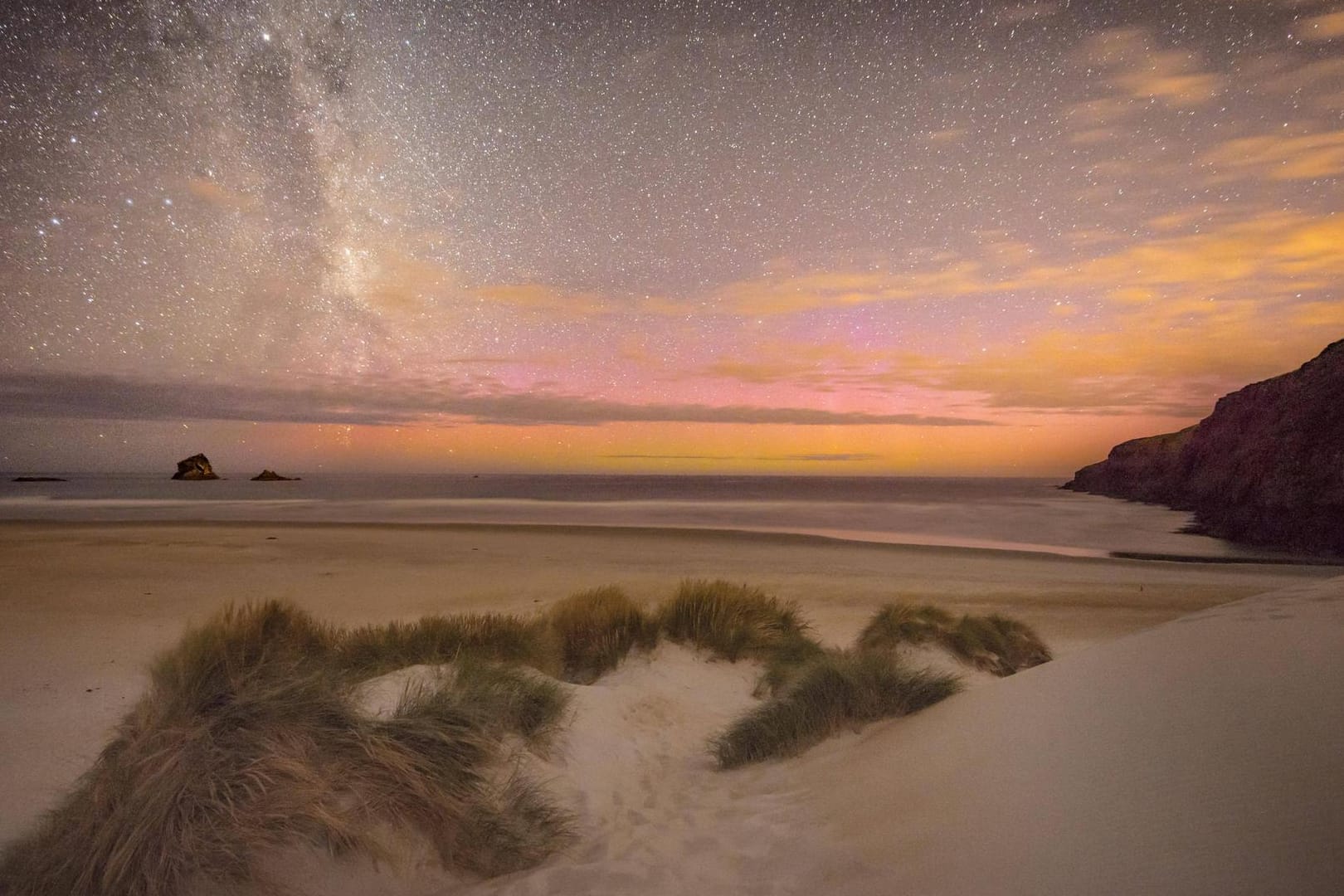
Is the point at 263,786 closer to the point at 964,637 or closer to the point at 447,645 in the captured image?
the point at 447,645

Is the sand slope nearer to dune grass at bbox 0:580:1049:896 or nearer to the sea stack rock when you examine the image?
dune grass at bbox 0:580:1049:896

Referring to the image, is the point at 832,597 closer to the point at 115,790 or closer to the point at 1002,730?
the point at 1002,730

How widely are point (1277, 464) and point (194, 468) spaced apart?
10143 centimetres

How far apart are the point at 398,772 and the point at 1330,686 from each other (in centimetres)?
431

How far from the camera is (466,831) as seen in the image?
3.52 m

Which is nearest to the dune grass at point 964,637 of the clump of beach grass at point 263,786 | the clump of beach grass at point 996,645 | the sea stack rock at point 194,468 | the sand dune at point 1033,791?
the clump of beach grass at point 996,645

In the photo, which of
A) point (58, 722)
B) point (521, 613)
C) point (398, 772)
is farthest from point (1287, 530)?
point (58, 722)

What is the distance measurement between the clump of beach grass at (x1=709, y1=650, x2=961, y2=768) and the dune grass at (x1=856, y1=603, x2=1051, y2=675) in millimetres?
1518

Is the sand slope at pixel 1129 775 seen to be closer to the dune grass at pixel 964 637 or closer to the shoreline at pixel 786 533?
the dune grass at pixel 964 637

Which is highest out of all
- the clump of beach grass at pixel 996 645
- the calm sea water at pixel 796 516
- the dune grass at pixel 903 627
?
the dune grass at pixel 903 627

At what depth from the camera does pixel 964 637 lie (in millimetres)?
7398

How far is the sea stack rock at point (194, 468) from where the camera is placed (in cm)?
→ 8681

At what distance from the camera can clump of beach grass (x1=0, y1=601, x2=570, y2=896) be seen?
2.90m

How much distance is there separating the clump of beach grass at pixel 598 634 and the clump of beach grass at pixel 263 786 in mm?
2368
